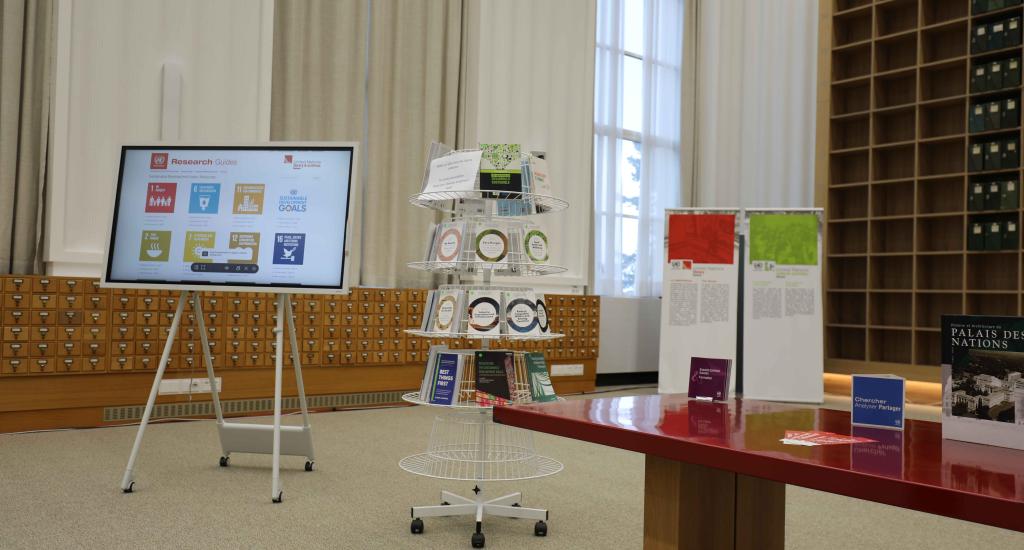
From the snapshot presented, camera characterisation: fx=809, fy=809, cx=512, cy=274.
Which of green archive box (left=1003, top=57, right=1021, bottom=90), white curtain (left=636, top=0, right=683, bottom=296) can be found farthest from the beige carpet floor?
green archive box (left=1003, top=57, right=1021, bottom=90)

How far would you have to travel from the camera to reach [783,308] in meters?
6.34

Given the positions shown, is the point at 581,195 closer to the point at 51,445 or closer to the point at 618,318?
the point at 618,318

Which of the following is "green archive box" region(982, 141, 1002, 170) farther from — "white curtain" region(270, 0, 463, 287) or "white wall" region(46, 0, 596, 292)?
"white curtain" region(270, 0, 463, 287)

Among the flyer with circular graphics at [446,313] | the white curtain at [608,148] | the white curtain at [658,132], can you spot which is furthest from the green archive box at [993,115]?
the flyer with circular graphics at [446,313]

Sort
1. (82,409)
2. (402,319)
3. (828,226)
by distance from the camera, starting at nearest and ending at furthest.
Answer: (82,409) < (402,319) < (828,226)

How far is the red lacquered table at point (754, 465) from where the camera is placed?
3.73 feet

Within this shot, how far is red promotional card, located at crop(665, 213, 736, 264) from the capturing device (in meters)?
6.48

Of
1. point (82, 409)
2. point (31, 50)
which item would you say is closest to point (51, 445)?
point (82, 409)

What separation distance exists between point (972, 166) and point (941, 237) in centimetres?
81

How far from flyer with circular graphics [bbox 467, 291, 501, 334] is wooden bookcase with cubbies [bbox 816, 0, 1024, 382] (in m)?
5.76

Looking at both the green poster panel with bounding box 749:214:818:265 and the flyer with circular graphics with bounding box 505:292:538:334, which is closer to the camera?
the flyer with circular graphics with bounding box 505:292:538:334

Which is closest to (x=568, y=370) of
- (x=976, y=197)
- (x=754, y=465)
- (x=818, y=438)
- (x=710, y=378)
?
(x=976, y=197)

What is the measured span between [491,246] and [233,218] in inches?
49.6

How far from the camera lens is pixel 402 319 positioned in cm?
589
